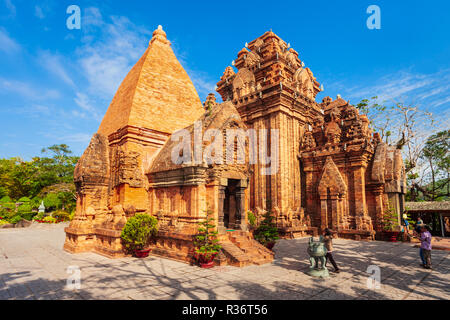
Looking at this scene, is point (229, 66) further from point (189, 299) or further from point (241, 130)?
point (189, 299)

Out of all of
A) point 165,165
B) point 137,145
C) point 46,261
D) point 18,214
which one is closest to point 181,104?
point 137,145

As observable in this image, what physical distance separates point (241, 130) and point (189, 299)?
7.05 metres

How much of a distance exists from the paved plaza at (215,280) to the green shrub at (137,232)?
0.54 metres

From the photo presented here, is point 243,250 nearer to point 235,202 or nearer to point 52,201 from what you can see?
point 235,202

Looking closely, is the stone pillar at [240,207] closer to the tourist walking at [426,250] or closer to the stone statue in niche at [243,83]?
the tourist walking at [426,250]

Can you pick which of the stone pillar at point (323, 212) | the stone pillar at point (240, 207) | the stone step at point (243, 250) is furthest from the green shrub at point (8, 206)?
the stone pillar at point (323, 212)

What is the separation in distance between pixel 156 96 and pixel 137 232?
23.6ft

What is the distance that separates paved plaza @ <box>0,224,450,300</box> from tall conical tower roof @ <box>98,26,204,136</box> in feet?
20.9

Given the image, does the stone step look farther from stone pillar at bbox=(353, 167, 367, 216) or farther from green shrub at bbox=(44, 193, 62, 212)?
green shrub at bbox=(44, 193, 62, 212)

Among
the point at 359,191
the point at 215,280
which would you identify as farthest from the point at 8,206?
the point at 359,191

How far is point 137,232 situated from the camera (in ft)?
30.9

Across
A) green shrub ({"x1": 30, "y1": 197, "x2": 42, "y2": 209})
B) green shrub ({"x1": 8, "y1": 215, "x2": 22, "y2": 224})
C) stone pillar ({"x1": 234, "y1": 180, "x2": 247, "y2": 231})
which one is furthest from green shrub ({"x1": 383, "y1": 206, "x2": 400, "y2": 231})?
green shrub ({"x1": 30, "y1": 197, "x2": 42, "y2": 209})

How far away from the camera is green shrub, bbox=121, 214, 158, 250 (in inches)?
370

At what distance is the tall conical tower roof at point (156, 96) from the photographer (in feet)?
40.7
